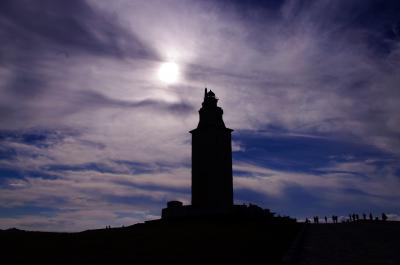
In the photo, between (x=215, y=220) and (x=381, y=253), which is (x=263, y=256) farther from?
(x=215, y=220)

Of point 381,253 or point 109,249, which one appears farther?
point 109,249

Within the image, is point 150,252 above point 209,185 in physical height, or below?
below

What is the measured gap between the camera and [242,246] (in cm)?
1927

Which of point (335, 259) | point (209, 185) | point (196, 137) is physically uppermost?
point (196, 137)

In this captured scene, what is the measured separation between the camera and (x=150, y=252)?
57.8ft

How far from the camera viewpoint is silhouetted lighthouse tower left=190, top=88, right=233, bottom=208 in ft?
165

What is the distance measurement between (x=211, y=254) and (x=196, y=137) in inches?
1435

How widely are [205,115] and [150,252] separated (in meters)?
36.9

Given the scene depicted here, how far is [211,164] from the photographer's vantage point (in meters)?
50.8

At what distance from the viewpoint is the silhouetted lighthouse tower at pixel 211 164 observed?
5016 cm

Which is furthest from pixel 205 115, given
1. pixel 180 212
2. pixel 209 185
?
pixel 180 212

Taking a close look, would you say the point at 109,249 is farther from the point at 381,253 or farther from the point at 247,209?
the point at 247,209

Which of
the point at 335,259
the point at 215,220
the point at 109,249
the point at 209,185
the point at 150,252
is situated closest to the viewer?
the point at 335,259

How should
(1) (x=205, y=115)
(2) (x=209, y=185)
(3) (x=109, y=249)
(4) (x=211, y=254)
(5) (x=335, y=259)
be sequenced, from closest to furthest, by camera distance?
(5) (x=335, y=259), (4) (x=211, y=254), (3) (x=109, y=249), (2) (x=209, y=185), (1) (x=205, y=115)
